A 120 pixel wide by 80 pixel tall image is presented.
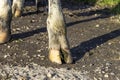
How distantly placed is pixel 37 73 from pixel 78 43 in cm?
184

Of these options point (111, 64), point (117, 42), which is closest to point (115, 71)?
point (111, 64)

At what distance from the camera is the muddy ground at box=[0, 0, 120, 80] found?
23.8 ft

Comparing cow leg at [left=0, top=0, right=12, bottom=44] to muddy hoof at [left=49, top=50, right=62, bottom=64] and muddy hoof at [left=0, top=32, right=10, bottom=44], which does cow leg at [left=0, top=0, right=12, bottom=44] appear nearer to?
muddy hoof at [left=0, top=32, right=10, bottom=44]

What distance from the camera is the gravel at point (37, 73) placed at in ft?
21.1

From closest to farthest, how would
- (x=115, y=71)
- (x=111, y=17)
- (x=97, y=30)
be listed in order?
(x=115, y=71) → (x=97, y=30) → (x=111, y=17)

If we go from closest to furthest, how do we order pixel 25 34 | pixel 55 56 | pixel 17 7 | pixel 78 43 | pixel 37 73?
pixel 37 73 < pixel 55 56 < pixel 78 43 < pixel 25 34 < pixel 17 7

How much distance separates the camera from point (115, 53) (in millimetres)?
7949

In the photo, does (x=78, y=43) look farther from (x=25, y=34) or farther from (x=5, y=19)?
(x=5, y=19)

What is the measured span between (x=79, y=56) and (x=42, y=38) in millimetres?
1114

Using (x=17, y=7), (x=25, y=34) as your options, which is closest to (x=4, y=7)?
(x=25, y=34)

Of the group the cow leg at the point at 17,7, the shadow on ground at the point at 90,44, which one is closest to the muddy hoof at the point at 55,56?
the shadow on ground at the point at 90,44

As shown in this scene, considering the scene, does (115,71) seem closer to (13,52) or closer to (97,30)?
(13,52)

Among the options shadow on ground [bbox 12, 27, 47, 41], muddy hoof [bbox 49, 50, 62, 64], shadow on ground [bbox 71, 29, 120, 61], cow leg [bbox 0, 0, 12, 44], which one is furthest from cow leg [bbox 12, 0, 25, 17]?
muddy hoof [bbox 49, 50, 62, 64]

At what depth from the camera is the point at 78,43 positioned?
8.29 m
